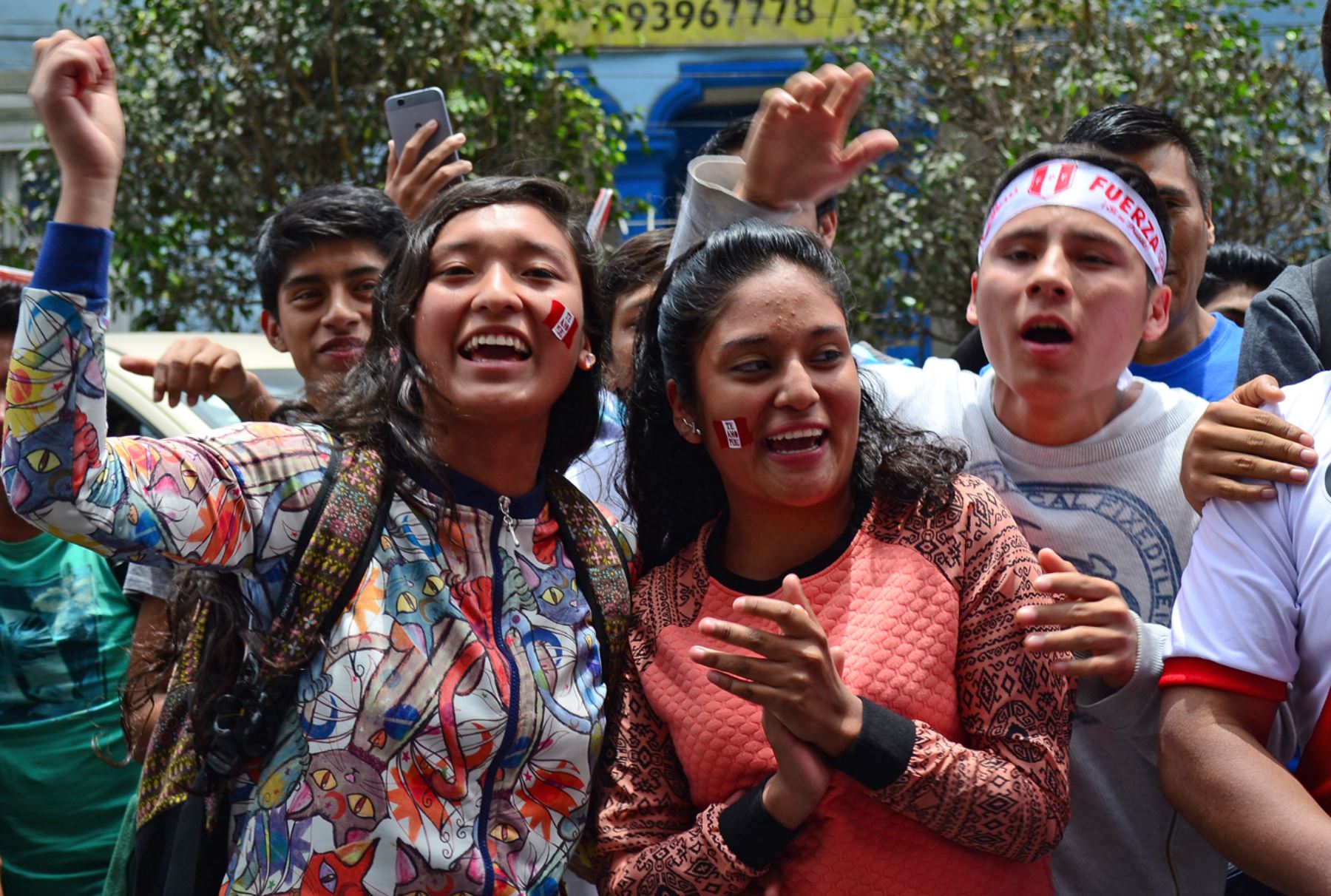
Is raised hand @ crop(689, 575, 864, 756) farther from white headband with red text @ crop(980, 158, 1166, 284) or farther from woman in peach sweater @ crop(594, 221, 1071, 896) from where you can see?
white headband with red text @ crop(980, 158, 1166, 284)

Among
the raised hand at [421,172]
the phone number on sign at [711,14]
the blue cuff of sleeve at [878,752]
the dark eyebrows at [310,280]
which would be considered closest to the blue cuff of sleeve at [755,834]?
the blue cuff of sleeve at [878,752]

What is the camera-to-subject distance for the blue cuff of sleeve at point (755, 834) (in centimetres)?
206

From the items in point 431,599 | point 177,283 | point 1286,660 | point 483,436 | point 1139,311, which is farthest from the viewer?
point 177,283

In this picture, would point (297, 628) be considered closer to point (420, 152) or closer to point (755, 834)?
point (755, 834)

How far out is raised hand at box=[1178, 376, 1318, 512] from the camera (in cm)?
204

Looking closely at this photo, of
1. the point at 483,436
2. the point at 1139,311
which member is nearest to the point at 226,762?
the point at 483,436

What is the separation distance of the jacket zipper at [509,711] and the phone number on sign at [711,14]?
10.7 meters

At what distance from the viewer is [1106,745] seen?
7.96 ft

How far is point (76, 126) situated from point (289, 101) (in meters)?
6.73

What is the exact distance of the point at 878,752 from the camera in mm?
2012

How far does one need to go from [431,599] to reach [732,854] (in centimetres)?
62

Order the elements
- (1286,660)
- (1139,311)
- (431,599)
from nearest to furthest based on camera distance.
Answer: (1286,660)
(431,599)
(1139,311)

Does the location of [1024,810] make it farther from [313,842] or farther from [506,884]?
[313,842]

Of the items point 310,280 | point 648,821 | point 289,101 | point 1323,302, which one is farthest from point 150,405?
point 289,101
